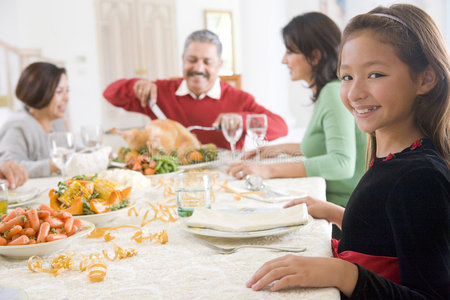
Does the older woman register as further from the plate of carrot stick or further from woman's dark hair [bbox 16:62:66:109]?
the plate of carrot stick

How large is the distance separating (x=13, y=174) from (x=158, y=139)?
1.87 ft

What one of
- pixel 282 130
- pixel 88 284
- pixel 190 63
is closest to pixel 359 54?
pixel 88 284

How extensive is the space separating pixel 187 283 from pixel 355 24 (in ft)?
2.18

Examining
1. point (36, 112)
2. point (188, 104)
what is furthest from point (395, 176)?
point (36, 112)

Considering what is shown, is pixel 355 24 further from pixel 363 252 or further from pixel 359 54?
pixel 363 252

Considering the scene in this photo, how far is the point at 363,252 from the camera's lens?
2.91 ft

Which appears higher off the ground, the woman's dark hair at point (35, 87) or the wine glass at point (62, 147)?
the woman's dark hair at point (35, 87)

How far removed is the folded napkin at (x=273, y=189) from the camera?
1.34 metres

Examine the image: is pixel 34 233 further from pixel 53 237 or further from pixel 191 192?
pixel 191 192

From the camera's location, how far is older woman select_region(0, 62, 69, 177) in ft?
8.53

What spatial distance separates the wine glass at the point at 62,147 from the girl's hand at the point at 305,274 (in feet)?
3.78

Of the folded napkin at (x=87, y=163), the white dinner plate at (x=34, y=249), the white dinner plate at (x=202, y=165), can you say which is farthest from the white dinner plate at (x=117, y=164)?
the white dinner plate at (x=34, y=249)

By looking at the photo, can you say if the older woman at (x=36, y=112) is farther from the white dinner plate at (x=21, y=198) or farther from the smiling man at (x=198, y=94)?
the white dinner plate at (x=21, y=198)

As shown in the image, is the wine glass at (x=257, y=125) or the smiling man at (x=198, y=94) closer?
the wine glass at (x=257, y=125)
